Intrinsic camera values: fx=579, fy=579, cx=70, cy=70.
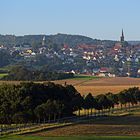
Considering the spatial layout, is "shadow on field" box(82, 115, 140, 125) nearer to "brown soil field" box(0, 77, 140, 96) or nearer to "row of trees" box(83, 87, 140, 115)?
"row of trees" box(83, 87, 140, 115)

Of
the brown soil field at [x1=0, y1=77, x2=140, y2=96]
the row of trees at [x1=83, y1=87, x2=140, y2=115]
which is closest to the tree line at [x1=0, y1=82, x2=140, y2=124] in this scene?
the row of trees at [x1=83, y1=87, x2=140, y2=115]

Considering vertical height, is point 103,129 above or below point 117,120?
above

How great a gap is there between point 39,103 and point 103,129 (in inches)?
498

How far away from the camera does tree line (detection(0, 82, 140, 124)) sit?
55.6 metres

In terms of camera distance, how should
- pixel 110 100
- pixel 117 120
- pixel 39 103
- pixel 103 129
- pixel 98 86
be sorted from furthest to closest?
pixel 98 86 → pixel 110 100 → pixel 39 103 → pixel 117 120 → pixel 103 129

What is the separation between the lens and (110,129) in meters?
48.3

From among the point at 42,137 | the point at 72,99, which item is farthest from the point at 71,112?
the point at 42,137

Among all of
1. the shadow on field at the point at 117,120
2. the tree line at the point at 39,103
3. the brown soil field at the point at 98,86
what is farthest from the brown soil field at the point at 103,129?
the brown soil field at the point at 98,86

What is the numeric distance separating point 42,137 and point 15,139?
8.78 feet

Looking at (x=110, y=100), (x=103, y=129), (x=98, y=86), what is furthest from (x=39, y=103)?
→ (x=98, y=86)

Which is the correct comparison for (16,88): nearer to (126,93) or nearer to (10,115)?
(10,115)

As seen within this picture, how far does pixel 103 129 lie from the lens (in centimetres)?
4828

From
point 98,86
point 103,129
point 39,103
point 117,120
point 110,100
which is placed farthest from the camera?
point 98,86

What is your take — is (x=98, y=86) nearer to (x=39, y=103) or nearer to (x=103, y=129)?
(x=39, y=103)
